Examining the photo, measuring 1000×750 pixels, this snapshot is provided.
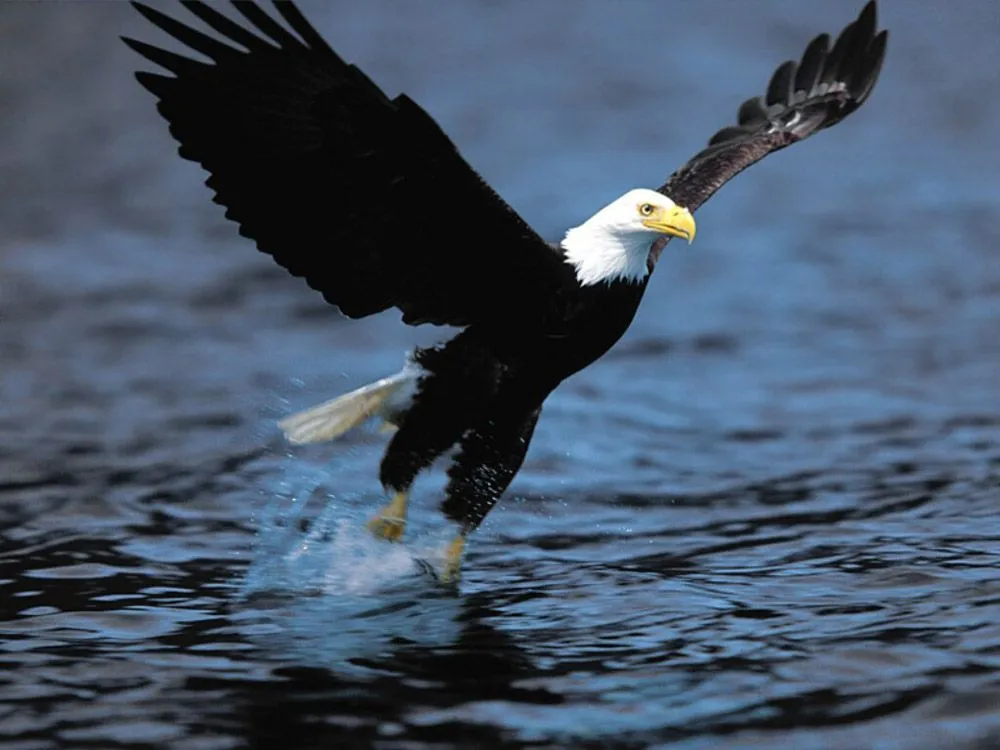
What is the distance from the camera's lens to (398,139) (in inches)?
225

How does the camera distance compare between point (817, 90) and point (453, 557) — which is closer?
point (453, 557)

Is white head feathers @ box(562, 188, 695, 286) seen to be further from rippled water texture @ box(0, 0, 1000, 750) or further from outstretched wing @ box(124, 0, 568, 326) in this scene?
rippled water texture @ box(0, 0, 1000, 750)

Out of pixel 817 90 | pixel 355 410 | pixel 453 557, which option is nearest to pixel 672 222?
pixel 355 410

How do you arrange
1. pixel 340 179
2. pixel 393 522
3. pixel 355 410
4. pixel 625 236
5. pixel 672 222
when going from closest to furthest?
1. pixel 340 179
2. pixel 672 222
3. pixel 625 236
4. pixel 355 410
5. pixel 393 522

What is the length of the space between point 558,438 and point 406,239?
345 cm

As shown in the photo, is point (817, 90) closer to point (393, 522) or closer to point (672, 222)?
point (672, 222)

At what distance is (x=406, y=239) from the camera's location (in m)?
6.18

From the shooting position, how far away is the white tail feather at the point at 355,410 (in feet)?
22.2

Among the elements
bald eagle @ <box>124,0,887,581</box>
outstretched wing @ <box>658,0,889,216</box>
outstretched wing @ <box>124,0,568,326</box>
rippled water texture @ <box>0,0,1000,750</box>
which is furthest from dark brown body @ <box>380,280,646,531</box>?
outstretched wing @ <box>658,0,889,216</box>

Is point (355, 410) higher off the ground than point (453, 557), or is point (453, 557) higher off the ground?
point (355, 410)

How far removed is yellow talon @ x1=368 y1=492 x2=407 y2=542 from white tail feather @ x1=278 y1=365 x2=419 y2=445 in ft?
1.04

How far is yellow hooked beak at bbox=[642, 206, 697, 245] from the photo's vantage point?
615cm

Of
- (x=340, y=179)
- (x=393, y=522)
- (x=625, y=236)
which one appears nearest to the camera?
(x=340, y=179)

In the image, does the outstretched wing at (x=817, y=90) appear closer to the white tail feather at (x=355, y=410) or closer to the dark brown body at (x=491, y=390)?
the dark brown body at (x=491, y=390)
